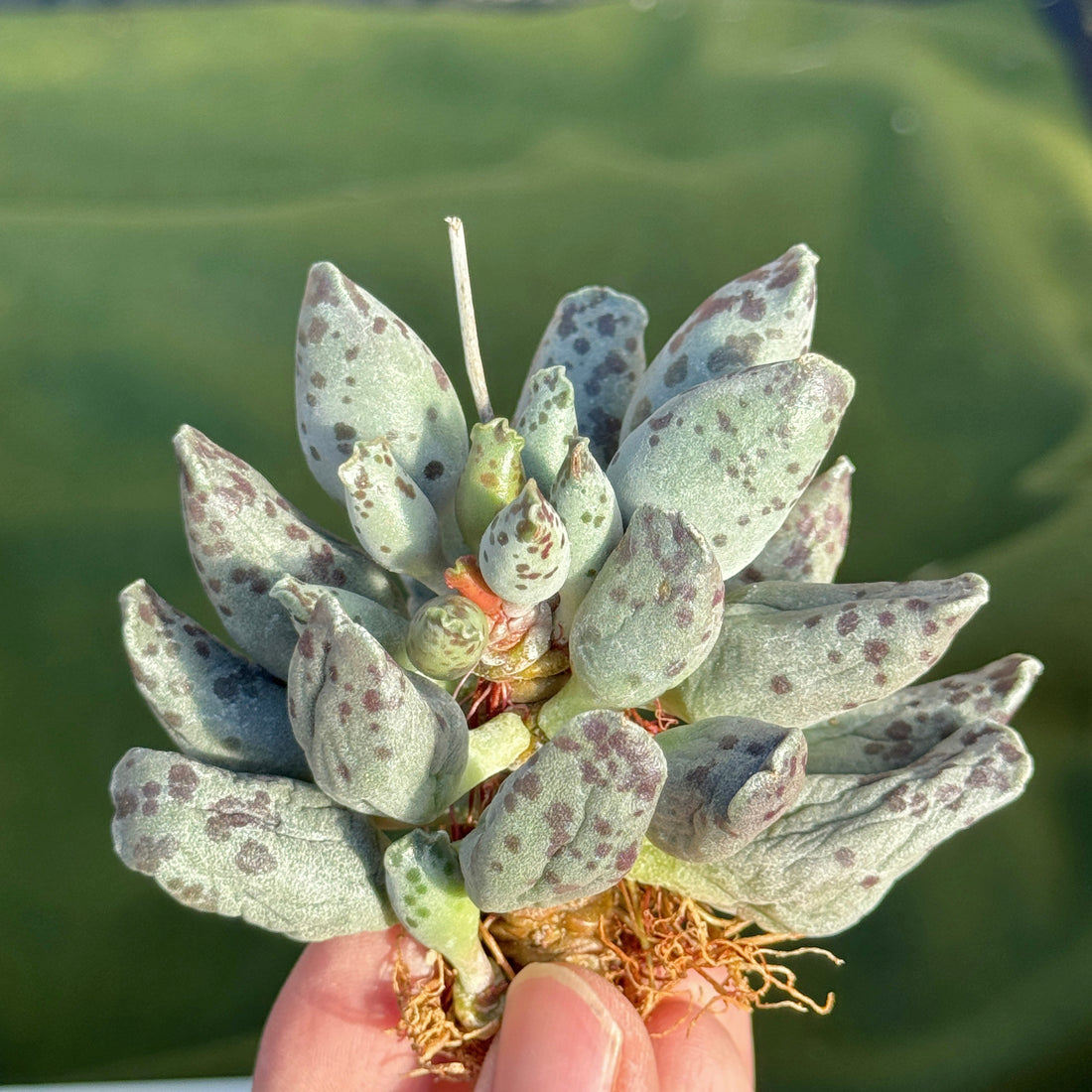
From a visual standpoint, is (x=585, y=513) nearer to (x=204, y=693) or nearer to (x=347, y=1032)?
(x=204, y=693)

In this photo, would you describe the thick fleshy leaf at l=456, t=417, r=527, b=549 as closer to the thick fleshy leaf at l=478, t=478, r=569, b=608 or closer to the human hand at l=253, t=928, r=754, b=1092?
the thick fleshy leaf at l=478, t=478, r=569, b=608

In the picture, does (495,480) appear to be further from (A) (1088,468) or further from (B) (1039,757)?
(A) (1088,468)

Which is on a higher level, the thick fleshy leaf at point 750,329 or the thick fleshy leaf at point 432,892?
the thick fleshy leaf at point 750,329

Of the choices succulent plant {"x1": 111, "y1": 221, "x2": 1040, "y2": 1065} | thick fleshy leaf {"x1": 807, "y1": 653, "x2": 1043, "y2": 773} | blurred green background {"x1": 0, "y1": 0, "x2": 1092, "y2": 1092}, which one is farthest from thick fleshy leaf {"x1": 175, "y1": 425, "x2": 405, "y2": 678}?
blurred green background {"x1": 0, "y1": 0, "x2": 1092, "y2": 1092}

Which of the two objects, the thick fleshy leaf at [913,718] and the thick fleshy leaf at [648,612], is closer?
the thick fleshy leaf at [648,612]

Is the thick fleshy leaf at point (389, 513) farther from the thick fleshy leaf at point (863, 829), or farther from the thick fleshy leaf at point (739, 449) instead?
the thick fleshy leaf at point (863, 829)

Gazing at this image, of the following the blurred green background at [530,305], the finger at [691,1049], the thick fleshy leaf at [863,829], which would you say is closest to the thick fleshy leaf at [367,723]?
the thick fleshy leaf at [863,829]

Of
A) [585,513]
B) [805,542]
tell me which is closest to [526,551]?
[585,513]
